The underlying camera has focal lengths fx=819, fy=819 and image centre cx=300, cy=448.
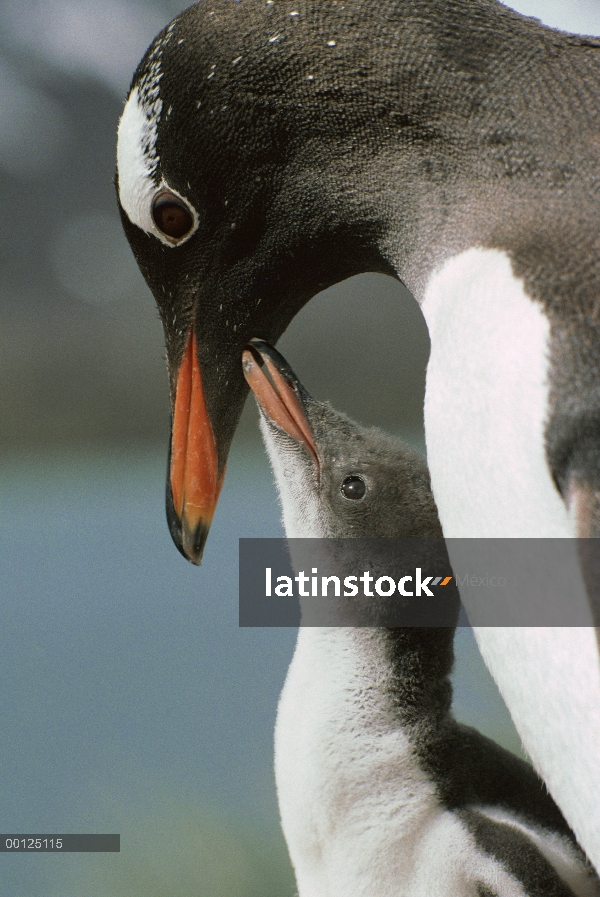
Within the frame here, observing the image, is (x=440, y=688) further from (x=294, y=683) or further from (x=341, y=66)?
(x=341, y=66)

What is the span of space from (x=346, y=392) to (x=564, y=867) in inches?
44.5

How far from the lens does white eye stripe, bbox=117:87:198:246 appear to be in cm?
41

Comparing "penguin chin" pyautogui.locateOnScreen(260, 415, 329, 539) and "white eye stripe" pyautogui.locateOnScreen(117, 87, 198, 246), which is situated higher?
"white eye stripe" pyautogui.locateOnScreen(117, 87, 198, 246)

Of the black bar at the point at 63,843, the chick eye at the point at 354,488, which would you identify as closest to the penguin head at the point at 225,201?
the chick eye at the point at 354,488

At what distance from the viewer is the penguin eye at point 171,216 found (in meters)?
0.41

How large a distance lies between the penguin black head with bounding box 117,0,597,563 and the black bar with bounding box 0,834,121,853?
44cm

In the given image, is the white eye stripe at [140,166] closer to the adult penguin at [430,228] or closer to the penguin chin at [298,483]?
the adult penguin at [430,228]

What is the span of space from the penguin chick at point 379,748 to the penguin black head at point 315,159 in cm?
5

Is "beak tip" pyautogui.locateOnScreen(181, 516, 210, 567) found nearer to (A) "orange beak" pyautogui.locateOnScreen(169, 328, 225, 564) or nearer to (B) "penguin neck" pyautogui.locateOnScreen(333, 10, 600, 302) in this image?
(A) "orange beak" pyautogui.locateOnScreen(169, 328, 225, 564)

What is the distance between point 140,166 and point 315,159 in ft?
0.30

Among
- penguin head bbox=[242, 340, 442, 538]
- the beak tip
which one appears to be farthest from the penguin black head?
penguin head bbox=[242, 340, 442, 538]

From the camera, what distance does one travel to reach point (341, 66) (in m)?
0.36

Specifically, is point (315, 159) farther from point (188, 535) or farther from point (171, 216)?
point (188, 535)

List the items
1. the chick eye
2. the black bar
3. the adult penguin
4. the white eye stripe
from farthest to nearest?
the black bar
the chick eye
the white eye stripe
the adult penguin
